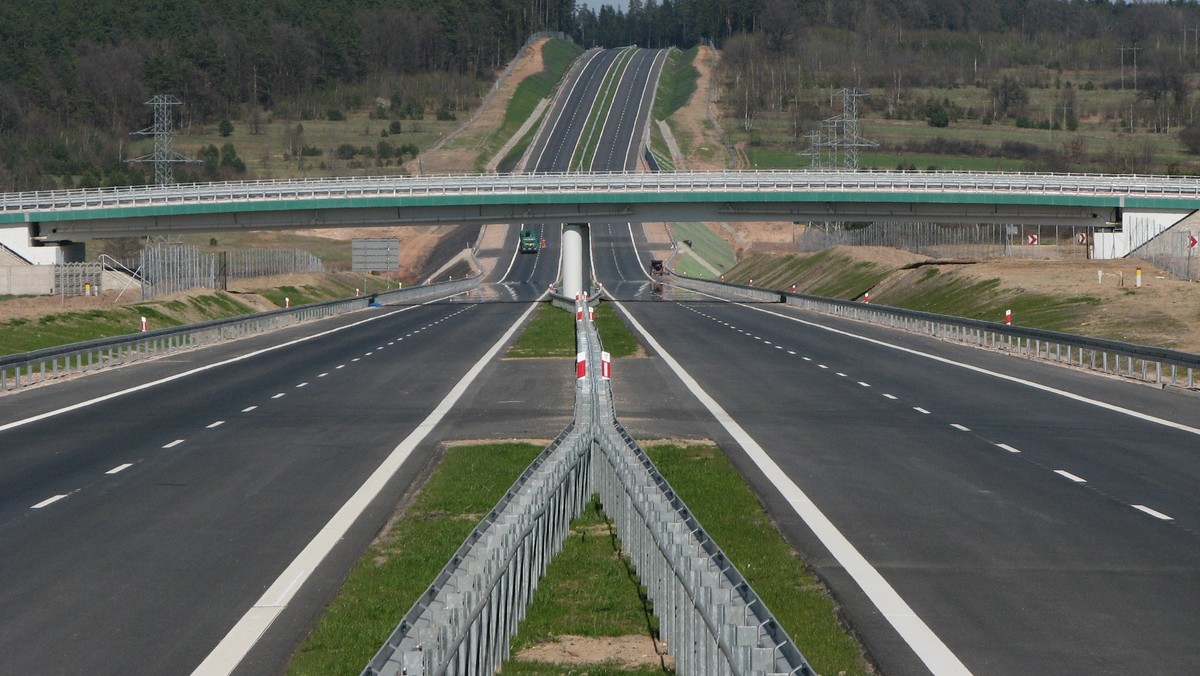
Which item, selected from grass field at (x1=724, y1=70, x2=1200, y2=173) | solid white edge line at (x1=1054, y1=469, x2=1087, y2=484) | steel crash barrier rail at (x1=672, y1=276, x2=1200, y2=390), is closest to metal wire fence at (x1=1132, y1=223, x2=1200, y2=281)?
steel crash barrier rail at (x1=672, y1=276, x2=1200, y2=390)

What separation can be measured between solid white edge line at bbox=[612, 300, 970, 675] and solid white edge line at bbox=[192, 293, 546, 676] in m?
4.50

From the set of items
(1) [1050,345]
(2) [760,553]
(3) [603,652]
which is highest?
(1) [1050,345]

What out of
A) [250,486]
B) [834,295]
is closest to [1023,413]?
[250,486]

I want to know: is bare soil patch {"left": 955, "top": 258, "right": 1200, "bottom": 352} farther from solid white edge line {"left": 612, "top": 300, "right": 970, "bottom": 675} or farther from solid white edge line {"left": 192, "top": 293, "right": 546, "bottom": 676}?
solid white edge line {"left": 192, "top": 293, "right": 546, "bottom": 676}

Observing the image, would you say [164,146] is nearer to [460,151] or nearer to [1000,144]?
[460,151]

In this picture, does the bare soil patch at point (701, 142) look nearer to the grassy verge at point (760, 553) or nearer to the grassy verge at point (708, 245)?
the grassy verge at point (708, 245)

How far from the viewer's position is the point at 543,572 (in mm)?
13031

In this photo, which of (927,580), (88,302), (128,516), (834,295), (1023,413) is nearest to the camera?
(927,580)

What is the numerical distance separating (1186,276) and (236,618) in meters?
62.3

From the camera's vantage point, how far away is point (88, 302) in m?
73.0

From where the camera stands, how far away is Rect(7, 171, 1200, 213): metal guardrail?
265ft

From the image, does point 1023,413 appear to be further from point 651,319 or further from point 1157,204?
point 1157,204

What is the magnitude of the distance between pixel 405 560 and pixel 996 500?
7.03 m

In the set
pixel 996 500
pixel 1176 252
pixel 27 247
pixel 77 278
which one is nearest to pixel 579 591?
pixel 996 500
